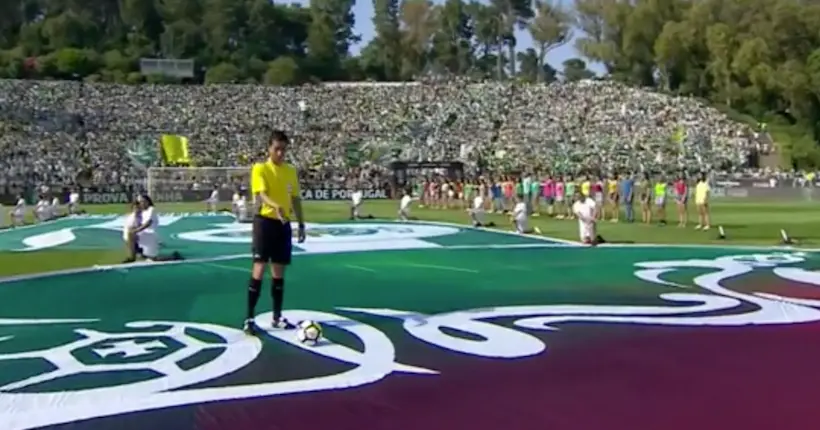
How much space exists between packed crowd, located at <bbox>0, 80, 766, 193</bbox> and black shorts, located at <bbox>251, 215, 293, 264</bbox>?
161 feet

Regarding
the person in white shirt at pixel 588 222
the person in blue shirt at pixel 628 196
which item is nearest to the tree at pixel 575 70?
the person in blue shirt at pixel 628 196

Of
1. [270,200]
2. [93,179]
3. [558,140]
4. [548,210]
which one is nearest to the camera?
[270,200]

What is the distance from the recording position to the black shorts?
9586 millimetres

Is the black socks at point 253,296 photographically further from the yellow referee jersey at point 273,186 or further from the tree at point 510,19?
the tree at point 510,19

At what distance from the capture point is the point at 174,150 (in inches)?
2235

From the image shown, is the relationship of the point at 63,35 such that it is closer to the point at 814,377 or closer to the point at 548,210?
the point at 548,210

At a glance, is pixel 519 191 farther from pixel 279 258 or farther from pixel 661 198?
pixel 279 258

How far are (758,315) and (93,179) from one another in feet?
172

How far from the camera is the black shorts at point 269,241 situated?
377 inches

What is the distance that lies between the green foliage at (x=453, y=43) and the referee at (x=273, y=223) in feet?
239

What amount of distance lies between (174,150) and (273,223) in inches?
1912

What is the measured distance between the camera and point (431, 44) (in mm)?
125812

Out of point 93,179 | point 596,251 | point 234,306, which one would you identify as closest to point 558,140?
point 93,179

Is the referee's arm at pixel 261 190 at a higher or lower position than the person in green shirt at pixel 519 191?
higher
